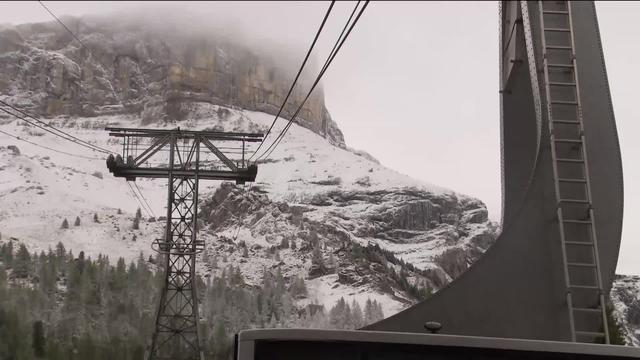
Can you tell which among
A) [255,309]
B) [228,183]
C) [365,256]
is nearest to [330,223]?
[365,256]

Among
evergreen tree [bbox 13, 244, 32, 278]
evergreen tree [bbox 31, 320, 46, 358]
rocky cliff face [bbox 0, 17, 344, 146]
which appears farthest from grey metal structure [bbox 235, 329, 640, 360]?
rocky cliff face [bbox 0, 17, 344, 146]

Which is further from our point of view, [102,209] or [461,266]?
[461,266]

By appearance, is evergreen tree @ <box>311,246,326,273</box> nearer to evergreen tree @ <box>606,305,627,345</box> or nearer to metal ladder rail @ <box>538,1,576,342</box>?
evergreen tree @ <box>606,305,627,345</box>

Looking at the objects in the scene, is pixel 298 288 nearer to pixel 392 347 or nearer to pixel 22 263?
pixel 22 263

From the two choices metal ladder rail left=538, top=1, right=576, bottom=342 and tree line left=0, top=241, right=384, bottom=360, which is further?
tree line left=0, top=241, right=384, bottom=360

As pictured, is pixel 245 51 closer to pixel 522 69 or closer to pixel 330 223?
pixel 330 223

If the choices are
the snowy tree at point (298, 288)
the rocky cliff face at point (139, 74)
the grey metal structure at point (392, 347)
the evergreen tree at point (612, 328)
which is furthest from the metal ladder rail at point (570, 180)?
the rocky cliff face at point (139, 74)
